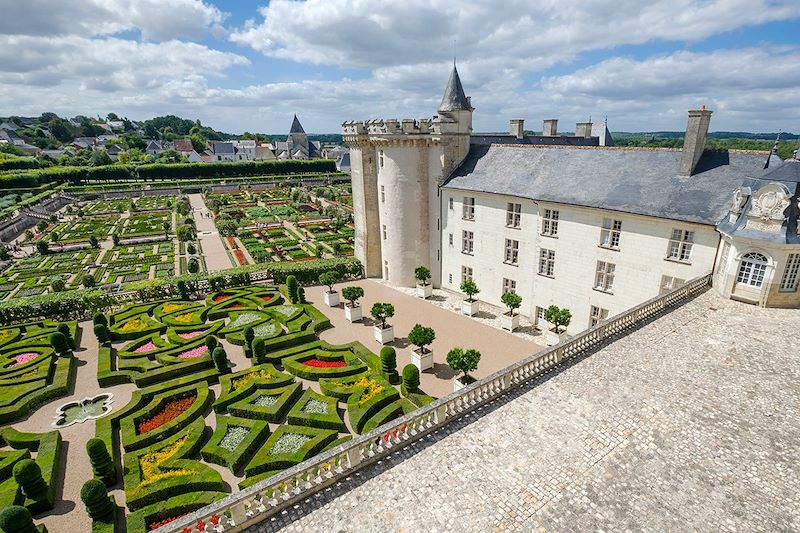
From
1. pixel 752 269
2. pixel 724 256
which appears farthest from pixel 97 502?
pixel 752 269

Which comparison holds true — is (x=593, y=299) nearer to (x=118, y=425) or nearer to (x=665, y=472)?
(x=665, y=472)

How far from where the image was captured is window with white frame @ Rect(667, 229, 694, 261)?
21.7 m

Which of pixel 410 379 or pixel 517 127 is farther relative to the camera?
A: pixel 517 127

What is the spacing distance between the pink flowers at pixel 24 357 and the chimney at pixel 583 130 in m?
55.1

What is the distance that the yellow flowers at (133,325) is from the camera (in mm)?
27350

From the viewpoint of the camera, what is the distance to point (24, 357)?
24.5m

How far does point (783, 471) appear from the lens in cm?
1095

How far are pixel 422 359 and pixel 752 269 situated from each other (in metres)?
16.6

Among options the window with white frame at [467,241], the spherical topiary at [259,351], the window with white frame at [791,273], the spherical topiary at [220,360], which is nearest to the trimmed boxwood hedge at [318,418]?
the spherical topiary at [259,351]

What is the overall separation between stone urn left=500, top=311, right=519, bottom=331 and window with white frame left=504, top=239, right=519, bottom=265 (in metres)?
3.95

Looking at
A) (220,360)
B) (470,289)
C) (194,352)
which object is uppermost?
(470,289)

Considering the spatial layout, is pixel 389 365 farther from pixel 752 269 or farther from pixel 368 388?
pixel 752 269

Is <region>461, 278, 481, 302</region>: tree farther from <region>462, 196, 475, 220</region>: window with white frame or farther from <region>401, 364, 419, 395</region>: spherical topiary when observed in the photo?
<region>401, 364, 419, 395</region>: spherical topiary

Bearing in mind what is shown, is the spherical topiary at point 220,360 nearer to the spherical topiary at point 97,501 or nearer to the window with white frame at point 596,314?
Result: the spherical topiary at point 97,501
